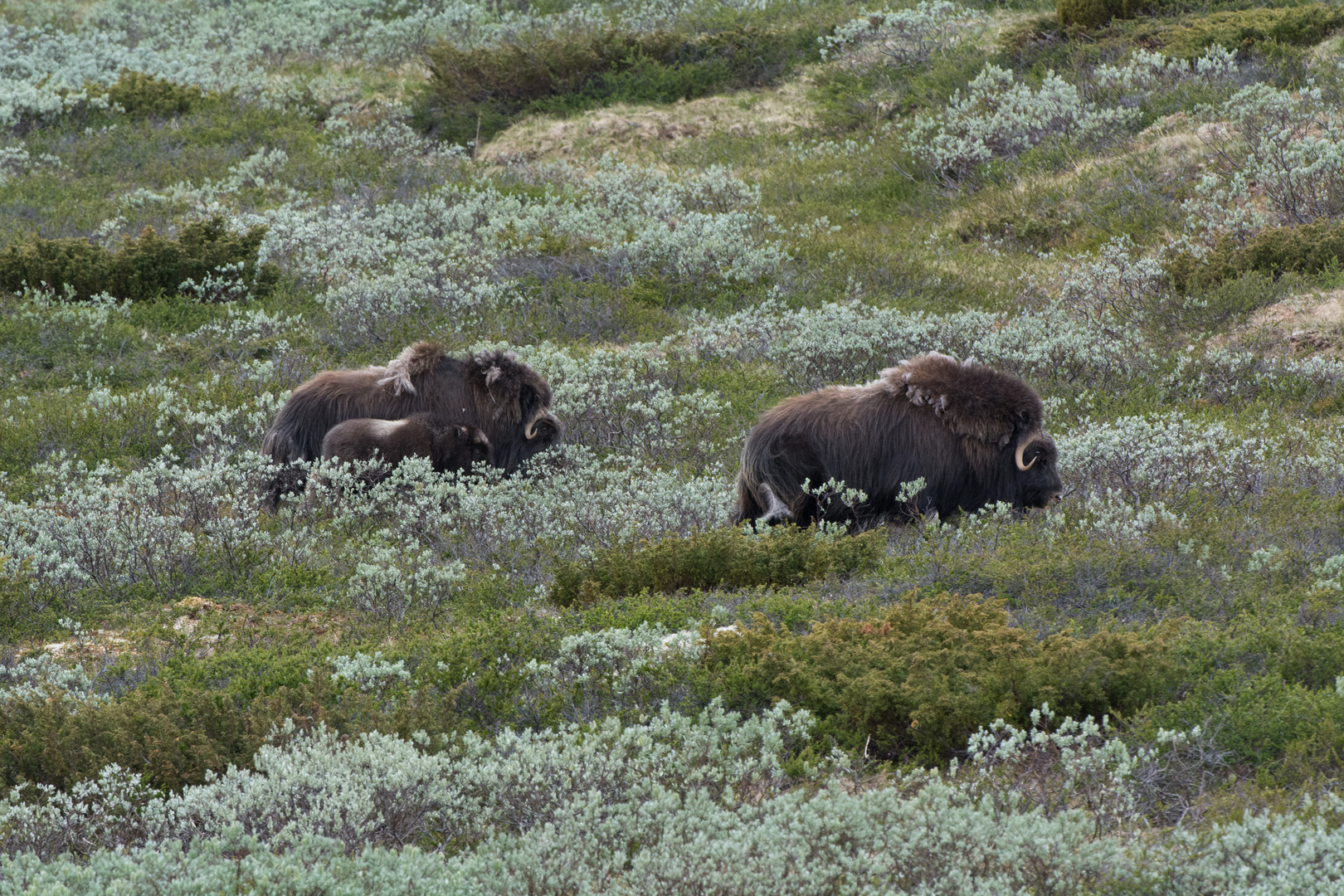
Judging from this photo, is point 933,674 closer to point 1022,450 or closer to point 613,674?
point 613,674

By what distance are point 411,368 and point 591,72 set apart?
1383 cm

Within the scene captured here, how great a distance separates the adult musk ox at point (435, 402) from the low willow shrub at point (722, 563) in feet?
11.2

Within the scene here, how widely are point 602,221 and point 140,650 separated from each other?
11.0 m

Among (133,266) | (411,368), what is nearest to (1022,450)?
(411,368)

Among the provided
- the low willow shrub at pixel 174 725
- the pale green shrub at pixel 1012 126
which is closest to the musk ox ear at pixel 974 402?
the low willow shrub at pixel 174 725

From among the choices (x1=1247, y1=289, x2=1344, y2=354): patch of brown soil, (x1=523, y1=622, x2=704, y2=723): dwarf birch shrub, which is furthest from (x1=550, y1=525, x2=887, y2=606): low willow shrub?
(x1=1247, y1=289, x2=1344, y2=354): patch of brown soil

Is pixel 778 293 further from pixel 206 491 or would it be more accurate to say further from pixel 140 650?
pixel 140 650

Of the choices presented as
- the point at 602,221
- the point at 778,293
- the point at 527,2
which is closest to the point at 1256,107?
the point at 778,293

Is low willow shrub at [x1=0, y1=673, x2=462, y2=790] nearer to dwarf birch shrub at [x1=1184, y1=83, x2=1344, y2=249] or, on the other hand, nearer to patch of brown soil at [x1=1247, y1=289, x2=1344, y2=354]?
patch of brown soil at [x1=1247, y1=289, x2=1344, y2=354]

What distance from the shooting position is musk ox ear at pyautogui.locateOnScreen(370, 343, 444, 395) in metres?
9.98

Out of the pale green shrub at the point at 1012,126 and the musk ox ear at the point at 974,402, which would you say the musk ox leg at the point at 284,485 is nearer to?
the musk ox ear at the point at 974,402

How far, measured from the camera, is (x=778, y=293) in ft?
46.2

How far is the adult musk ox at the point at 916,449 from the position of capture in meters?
7.72

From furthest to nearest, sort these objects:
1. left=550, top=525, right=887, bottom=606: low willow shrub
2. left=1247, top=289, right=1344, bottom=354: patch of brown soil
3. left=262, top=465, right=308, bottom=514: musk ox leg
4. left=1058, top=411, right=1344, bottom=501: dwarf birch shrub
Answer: left=1247, top=289, right=1344, bottom=354: patch of brown soil → left=262, top=465, right=308, bottom=514: musk ox leg → left=1058, top=411, right=1344, bottom=501: dwarf birch shrub → left=550, top=525, right=887, bottom=606: low willow shrub
